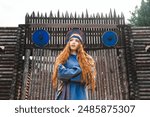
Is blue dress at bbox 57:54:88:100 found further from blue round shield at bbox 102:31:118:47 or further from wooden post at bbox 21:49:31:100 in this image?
blue round shield at bbox 102:31:118:47

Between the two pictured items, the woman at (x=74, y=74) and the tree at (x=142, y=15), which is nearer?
the woman at (x=74, y=74)

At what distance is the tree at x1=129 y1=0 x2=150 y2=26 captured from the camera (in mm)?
25594

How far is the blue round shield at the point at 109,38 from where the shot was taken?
45.8 ft

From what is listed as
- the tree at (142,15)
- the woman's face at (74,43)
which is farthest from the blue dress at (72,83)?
the tree at (142,15)

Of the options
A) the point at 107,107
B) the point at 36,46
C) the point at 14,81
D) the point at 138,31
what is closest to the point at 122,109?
the point at 107,107

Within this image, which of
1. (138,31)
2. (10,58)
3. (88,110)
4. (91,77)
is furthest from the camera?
(138,31)

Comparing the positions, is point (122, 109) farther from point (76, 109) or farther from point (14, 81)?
point (14, 81)

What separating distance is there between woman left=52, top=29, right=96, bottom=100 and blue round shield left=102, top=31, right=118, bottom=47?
24.3ft

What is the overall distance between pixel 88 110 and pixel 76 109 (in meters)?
0.20

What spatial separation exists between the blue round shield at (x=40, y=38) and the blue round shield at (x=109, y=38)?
7.51 feet

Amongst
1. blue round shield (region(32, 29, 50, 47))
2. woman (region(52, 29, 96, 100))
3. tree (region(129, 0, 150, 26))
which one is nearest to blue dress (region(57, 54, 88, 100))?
woman (region(52, 29, 96, 100))

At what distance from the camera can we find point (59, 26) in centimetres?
1437

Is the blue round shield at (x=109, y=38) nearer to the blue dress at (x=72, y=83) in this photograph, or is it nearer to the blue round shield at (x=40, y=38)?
the blue round shield at (x=40, y=38)

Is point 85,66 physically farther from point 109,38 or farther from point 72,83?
point 109,38
